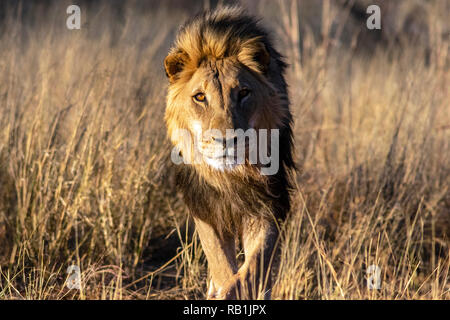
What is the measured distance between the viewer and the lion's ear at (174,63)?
339cm

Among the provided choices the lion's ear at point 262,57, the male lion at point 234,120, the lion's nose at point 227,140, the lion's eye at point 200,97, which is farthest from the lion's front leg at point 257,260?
the lion's ear at point 262,57

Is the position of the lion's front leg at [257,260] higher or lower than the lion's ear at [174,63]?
lower

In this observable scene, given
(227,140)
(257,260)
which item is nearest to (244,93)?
(227,140)

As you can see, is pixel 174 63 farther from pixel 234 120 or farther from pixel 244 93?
pixel 234 120

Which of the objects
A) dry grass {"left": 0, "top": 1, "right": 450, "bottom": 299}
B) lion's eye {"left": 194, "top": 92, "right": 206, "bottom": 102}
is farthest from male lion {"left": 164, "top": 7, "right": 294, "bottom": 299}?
dry grass {"left": 0, "top": 1, "right": 450, "bottom": 299}

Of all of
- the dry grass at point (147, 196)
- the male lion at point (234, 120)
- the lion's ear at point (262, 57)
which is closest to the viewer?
the male lion at point (234, 120)

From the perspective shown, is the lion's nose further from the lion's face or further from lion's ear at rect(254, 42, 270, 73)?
lion's ear at rect(254, 42, 270, 73)

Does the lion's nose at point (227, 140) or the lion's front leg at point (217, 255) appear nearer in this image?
the lion's nose at point (227, 140)

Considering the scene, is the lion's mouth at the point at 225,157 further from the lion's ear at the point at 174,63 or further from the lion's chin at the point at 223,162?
the lion's ear at the point at 174,63

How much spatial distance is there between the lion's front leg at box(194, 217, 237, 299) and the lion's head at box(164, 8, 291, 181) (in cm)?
37
